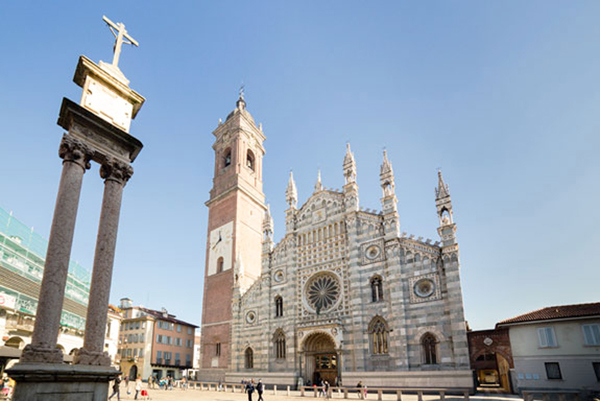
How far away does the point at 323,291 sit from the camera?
3362 cm

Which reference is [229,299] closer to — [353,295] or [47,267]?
[353,295]

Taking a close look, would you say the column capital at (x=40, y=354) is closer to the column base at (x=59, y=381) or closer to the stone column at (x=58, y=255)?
the stone column at (x=58, y=255)

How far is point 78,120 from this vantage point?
1094 cm

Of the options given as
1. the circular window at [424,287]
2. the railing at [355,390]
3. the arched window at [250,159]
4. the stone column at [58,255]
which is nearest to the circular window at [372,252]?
the circular window at [424,287]

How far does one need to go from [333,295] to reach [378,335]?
17.5 ft

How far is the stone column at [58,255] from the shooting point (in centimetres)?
880

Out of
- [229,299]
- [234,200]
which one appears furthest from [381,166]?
[229,299]

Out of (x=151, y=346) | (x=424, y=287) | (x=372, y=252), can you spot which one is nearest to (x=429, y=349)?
(x=424, y=287)

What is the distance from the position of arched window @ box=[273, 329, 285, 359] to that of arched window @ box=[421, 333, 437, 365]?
13.0 m

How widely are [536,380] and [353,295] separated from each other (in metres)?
13.4

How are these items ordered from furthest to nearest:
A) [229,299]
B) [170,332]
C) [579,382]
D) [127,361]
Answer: [170,332] → [127,361] → [229,299] → [579,382]

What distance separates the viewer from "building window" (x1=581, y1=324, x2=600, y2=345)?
23.1 m

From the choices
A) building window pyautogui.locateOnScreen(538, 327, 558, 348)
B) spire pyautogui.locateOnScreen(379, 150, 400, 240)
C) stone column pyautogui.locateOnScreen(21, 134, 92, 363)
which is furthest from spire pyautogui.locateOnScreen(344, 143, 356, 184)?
stone column pyautogui.locateOnScreen(21, 134, 92, 363)

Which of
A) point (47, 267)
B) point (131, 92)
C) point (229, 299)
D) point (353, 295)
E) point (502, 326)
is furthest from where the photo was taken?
point (229, 299)
